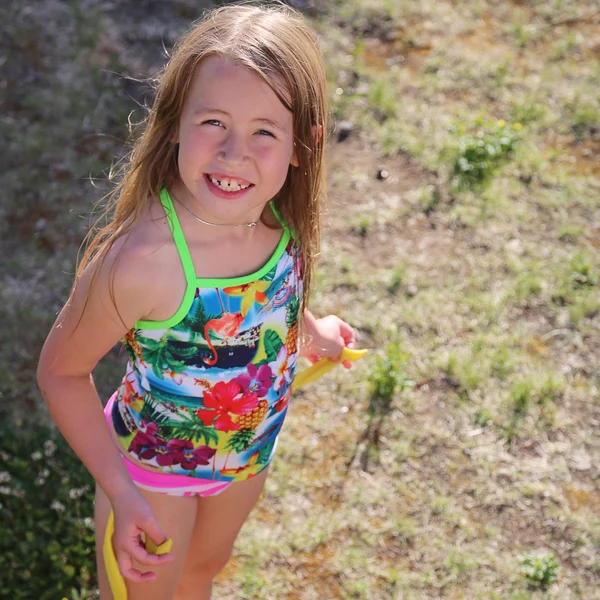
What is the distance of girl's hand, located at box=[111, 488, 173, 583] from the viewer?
1.73m

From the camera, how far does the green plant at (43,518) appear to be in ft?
Answer: 8.66

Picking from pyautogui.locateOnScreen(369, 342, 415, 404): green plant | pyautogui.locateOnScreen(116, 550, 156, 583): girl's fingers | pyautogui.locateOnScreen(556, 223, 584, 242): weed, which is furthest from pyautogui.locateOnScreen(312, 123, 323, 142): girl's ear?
pyautogui.locateOnScreen(556, 223, 584, 242): weed

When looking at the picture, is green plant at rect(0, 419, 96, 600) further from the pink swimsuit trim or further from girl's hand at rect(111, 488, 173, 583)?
girl's hand at rect(111, 488, 173, 583)

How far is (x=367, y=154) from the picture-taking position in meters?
4.25

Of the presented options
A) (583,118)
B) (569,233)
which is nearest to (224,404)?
(569,233)

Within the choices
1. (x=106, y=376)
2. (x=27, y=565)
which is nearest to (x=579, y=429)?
(x=106, y=376)

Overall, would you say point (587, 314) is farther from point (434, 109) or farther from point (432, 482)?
point (434, 109)

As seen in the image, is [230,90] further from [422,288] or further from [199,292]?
[422,288]

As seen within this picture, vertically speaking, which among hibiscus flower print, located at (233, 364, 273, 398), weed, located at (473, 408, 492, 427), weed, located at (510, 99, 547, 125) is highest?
hibiscus flower print, located at (233, 364, 273, 398)

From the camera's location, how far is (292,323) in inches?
78.0

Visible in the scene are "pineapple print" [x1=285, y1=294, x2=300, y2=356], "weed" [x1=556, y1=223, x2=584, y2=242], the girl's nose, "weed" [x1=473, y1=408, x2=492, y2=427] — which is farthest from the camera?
"weed" [x1=556, y1=223, x2=584, y2=242]

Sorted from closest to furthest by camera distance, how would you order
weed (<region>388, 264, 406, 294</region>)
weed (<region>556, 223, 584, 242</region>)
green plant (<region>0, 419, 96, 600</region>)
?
1. green plant (<region>0, 419, 96, 600</region>)
2. weed (<region>388, 264, 406, 294</region>)
3. weed (<region>556, 223, 584, 242</region>)

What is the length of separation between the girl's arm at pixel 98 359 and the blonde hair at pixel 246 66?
0.07 meters

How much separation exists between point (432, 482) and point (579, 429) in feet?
2.06
